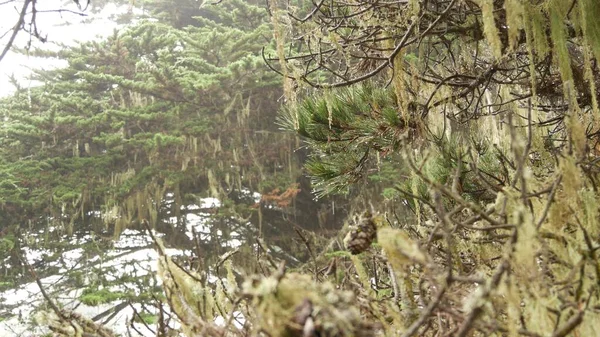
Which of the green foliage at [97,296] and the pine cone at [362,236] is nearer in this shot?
the pine cone at [362,236]

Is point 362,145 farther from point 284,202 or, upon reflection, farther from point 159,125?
point 159,125

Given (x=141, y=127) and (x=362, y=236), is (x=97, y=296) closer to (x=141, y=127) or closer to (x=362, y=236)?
(x=141, y=127)

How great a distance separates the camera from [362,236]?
3.96 ft

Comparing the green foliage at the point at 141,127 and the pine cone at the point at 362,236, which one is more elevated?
the green foliage at the point at 141,127

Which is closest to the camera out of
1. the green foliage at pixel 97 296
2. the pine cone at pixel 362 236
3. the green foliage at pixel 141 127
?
the pine cone at pixel 362 236

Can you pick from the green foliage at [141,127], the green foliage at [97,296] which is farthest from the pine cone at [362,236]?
the green foliage at [141,127]

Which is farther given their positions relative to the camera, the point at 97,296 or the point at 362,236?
the point at 97,296

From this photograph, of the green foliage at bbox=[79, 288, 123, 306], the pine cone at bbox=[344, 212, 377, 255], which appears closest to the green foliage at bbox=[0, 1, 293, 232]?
the green foliage at bbox=[79, 288, 123, 306]

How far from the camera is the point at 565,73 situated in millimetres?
2393

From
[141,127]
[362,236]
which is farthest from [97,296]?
[362,236]

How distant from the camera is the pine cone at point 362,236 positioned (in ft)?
3.95

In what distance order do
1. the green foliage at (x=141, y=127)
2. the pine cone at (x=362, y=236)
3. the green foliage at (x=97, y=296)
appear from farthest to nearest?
the green foliage at (x=141, y=127), the green foliage at (x=97, y=296), the pine cone at (x=362, y=236)

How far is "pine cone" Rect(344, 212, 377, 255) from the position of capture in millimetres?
1204

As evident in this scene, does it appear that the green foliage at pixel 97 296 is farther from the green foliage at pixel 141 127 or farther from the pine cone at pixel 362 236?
the pine cone at pixel 362 236
